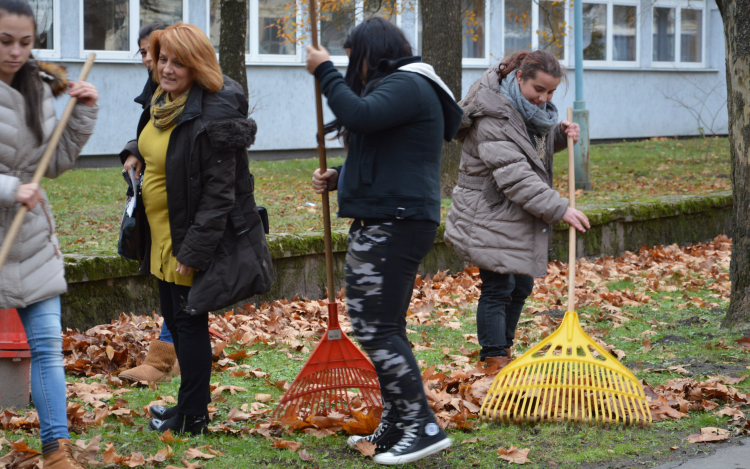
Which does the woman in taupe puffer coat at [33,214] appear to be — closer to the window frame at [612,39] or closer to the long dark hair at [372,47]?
the long dark hair at [372,47]

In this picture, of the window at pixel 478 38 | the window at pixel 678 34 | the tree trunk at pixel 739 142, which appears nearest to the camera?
the tree trunk at pixel 739 142

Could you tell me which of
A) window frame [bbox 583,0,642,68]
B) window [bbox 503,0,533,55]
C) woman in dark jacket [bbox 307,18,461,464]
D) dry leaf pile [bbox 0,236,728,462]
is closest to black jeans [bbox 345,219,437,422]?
woman in dark jacket [bbox 307,18,461,464]

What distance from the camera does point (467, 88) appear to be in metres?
19.3

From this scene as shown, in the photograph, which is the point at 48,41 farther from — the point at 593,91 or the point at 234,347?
the point at 593,91

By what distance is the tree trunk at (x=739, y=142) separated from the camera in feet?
17.1

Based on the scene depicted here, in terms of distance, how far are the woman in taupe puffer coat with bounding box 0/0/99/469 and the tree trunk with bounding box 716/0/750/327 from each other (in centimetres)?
408

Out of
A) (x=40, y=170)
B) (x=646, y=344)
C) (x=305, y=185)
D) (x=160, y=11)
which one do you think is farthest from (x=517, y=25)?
(x=40, y=170)

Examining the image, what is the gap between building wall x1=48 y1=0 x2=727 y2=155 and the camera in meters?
14.9

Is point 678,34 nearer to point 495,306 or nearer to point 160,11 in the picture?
Result: point 160,11

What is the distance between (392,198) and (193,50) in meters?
1.05

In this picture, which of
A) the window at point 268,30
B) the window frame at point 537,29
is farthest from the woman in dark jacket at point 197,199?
the window frame at point 537,29

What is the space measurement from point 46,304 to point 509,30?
59.8 ft

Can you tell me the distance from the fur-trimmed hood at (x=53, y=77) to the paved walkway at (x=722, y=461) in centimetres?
269

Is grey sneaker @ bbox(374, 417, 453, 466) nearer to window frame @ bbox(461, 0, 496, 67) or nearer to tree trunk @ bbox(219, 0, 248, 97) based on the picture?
tree trunk @ bbox(219, 0, 248, 97)
